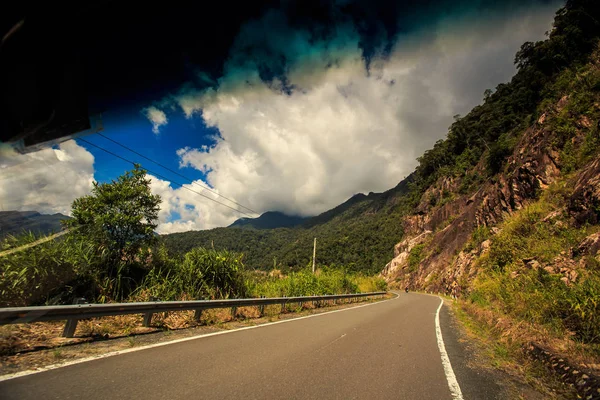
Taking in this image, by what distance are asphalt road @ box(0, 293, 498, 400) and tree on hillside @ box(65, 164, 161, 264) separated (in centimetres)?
398

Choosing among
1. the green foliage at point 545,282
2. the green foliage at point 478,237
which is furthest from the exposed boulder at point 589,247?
the green foliage at point 478,237

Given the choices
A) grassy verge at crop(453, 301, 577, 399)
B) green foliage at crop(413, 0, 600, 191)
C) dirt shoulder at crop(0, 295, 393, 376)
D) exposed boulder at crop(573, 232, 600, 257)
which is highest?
green foliage at crop(413, 0, 600, 191)

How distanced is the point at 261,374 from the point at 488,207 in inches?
1312

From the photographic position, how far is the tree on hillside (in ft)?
25.2

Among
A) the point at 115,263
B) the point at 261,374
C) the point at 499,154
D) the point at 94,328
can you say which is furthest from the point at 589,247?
the point at 499,154

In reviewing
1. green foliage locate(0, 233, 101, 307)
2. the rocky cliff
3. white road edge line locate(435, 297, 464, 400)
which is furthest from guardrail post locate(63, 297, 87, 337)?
the rocky cliff

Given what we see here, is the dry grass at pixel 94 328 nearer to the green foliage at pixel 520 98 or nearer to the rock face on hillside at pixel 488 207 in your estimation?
the rock face on hillside at pixel 488 207

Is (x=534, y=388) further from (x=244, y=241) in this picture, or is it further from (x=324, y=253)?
(x=244, y=241)

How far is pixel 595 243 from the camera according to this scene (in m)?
7.88

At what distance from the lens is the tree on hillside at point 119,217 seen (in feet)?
25.2

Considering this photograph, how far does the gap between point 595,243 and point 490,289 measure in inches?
184

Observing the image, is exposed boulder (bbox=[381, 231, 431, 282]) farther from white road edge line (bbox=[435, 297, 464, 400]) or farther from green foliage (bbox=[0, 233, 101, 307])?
green foliage (bbox=[0, 233, 101, 307])

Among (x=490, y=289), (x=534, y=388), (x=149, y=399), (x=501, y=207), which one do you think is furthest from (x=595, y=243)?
(x=501, y=207)

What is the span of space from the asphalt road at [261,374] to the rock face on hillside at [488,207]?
776 centimetres
